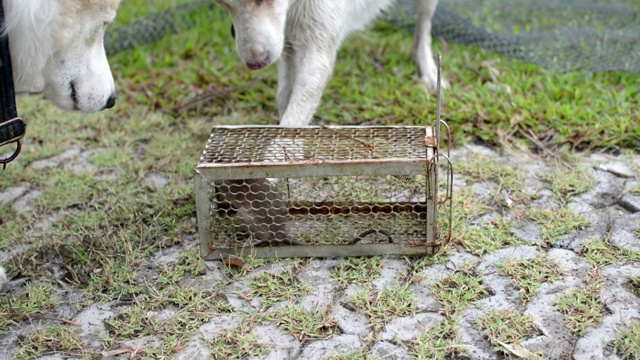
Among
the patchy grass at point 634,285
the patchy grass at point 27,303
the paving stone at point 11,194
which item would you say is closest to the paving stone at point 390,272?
the patchy grass at point 634,285

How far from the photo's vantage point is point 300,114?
355cm

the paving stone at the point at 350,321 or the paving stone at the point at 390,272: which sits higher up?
the paving stone at the point at 350,321

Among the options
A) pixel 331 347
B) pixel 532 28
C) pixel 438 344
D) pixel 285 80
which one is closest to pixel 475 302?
pixel 438 344

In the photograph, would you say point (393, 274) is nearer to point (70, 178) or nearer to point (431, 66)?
point (70, 178)

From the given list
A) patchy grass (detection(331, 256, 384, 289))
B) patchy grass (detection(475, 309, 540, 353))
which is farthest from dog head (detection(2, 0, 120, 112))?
patchy grass (detection(475, 309, 540, 353))

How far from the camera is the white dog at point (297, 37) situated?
3248 millimetres

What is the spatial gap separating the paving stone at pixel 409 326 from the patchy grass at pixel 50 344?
Result: 3.25 feet

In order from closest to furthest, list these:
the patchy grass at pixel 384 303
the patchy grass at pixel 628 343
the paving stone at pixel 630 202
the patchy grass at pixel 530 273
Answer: the patchy grass at pixel 628 343 < the patchy grass at pixel 384 303 < the patchy grass at pixel 530 273 < the paving stone at pixel 630 202

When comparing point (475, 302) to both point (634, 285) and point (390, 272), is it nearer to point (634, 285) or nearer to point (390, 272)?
point (390, 272)

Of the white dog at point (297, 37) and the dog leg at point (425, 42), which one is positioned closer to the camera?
the white dog at point (297, 37)

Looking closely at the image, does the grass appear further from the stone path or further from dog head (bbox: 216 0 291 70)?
dog head (bbox: 216 0 291 70)

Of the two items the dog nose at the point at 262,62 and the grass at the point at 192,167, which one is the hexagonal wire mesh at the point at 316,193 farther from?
the dog nose at the point at 262,62

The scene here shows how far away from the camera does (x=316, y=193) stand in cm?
316

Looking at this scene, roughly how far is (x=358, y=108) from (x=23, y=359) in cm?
244
